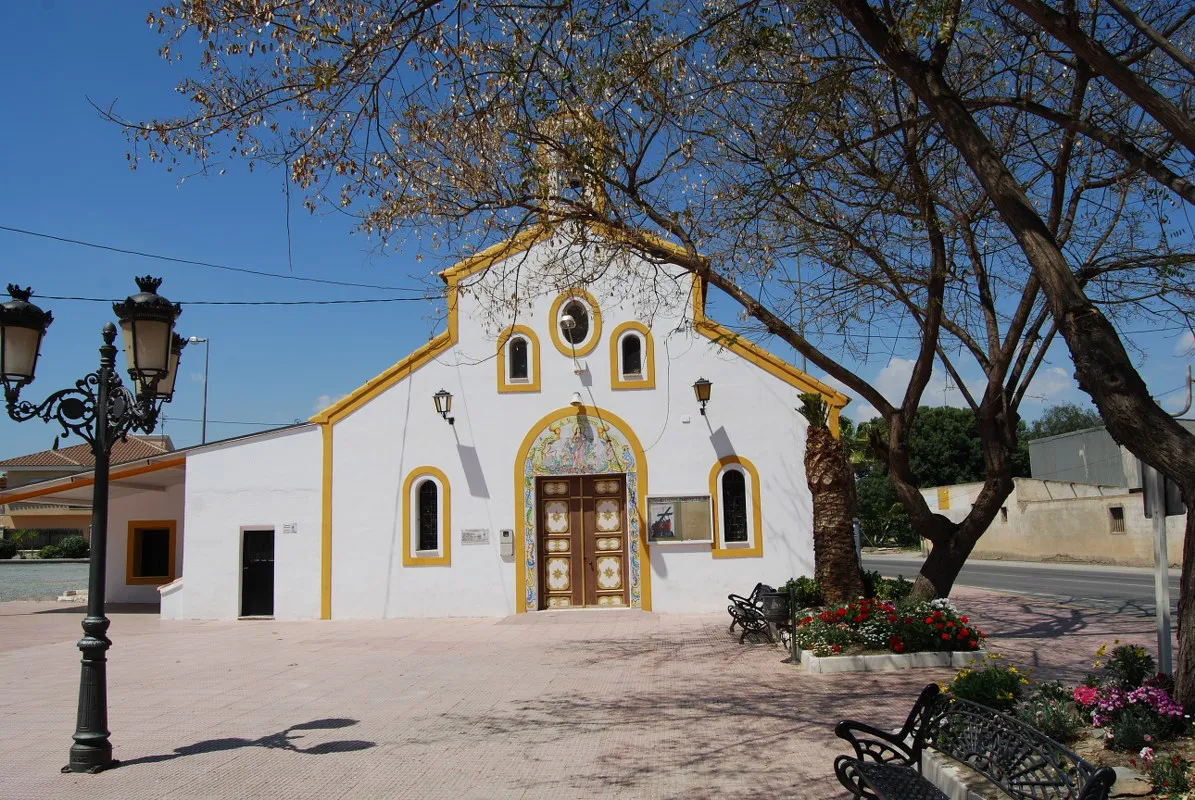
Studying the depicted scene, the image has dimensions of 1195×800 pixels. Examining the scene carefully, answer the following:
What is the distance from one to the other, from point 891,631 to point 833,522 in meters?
2.25

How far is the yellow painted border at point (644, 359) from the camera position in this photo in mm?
17969

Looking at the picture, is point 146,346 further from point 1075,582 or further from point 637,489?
point 1075,582

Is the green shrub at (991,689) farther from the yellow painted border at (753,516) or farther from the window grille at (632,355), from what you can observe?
the window grille at (632,355)

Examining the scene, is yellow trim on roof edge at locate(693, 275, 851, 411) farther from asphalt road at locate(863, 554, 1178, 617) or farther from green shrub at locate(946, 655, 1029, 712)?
green shrub at locate(946, 655, 1029, 712)

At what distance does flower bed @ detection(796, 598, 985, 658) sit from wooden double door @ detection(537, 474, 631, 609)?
6.54m

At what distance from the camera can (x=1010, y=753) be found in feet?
15.9

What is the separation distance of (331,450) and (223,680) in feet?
24.7

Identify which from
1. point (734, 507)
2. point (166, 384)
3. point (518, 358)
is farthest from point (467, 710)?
point (518, 358)

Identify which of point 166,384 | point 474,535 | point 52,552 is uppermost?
point 166,384

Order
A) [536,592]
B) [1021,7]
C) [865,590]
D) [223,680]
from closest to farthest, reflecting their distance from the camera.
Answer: [1021,7] < [223,680] < [865,590] < [536,592]

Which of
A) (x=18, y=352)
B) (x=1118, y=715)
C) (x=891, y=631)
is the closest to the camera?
(x=1118, y=715)

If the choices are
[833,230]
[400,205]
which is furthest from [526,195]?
[833,230]

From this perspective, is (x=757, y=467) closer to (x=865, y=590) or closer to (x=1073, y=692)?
(x=865, y=590)

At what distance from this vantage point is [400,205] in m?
10.3
